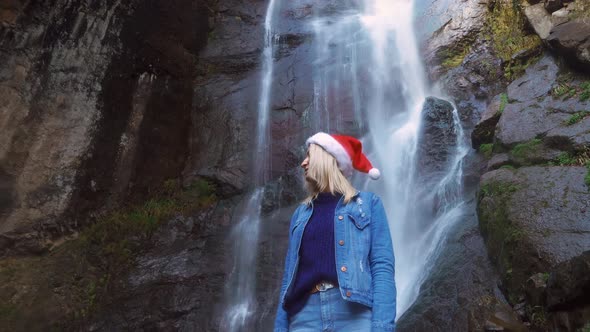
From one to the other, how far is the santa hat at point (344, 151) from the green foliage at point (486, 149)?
5557mm

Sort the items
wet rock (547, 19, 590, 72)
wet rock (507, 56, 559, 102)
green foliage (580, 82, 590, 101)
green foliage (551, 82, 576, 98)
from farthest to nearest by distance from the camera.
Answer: wet rock (507, 56, 559, 102), wet rock (547, 19, 590, 72), green foliage (551, 82, 576, 98), green foliage (580, 82, 590, 101)

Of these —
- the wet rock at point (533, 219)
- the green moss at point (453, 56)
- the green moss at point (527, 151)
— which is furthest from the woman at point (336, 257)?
the green moss at point (453, 56)

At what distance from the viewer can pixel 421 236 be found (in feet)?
22.8

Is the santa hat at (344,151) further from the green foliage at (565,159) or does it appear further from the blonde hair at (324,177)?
the green foliage at (565,159)

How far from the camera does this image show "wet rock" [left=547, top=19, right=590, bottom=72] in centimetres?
734

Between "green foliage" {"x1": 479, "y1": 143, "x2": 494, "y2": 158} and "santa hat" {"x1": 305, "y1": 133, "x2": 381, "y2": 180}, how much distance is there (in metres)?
5.56

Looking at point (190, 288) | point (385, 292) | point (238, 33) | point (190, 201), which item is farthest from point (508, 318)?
point (238, 33)

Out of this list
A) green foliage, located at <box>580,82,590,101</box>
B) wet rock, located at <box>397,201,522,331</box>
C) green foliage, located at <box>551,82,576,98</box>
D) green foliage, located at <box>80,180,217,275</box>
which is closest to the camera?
wet rock, located at <box>397,201,522,331</box>

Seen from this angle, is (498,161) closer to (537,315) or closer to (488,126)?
(488,126)

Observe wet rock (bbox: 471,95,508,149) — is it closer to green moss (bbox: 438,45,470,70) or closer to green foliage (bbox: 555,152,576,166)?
green foliage (bbox: 555,152,576,166)

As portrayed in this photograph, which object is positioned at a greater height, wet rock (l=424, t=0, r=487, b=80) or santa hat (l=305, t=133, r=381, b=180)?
wet rock (l=424, t=0, r=487, b=80)

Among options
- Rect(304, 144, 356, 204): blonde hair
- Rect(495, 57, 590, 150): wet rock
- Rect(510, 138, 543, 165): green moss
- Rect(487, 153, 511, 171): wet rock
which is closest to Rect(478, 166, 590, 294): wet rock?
Rect(510, 138, 543, 165): green moss

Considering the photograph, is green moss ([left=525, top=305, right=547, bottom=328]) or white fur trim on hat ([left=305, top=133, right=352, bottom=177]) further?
green moss ([left=525, top=305, right=547, bottom=328])

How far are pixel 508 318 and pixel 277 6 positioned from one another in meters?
12.1
